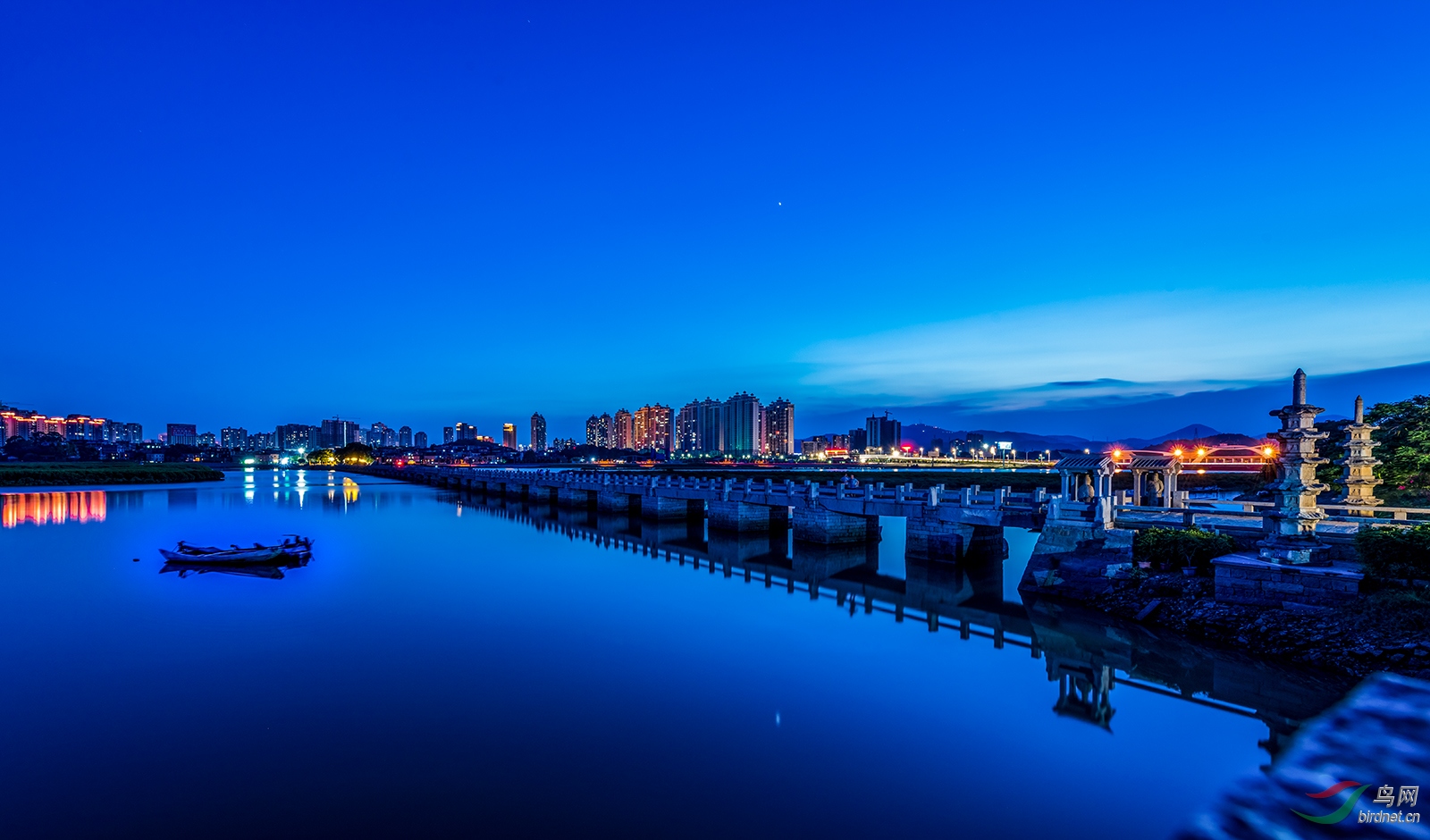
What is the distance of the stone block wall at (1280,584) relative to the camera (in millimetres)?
15141

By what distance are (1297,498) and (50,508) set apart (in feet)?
282

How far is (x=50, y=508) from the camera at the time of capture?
199 ft

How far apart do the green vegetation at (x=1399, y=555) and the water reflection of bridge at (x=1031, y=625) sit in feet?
10.8

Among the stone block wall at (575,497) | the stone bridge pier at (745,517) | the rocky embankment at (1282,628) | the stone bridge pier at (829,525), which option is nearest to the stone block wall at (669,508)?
the stone bridge pier at (745,517)

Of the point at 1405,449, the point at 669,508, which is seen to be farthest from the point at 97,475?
the point at 1405,449

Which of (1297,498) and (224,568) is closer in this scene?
(1297,498)

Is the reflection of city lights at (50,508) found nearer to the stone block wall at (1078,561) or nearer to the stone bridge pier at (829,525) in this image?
the stone bridge pier at (829,525)

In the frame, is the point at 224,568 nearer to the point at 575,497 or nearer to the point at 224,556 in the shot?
the point at 224,556

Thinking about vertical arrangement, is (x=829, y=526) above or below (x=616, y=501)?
above

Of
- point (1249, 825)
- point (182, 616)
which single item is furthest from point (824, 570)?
point (182, 616)

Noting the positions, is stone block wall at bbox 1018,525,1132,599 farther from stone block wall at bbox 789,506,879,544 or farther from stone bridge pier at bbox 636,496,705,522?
stone bridge pier at bbox 636,496,705,522

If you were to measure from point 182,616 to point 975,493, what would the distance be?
2916 centimetres

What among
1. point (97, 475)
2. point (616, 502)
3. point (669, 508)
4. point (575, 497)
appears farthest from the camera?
point (97, 475)

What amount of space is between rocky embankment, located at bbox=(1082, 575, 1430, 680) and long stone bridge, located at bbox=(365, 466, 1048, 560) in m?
5.30
